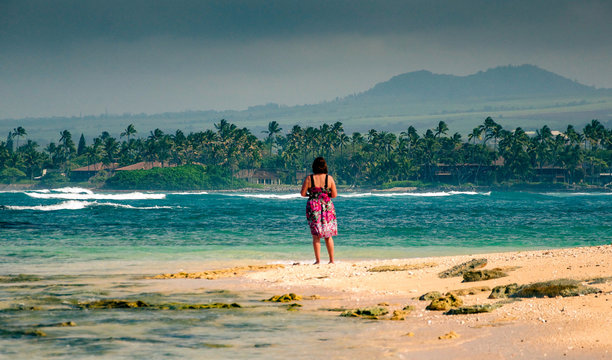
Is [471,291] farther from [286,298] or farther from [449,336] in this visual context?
[449,336]

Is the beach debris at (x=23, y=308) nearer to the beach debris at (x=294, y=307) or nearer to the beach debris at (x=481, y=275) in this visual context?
the beach debris at (x=294, y=307)

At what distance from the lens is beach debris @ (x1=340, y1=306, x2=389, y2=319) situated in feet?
32.1

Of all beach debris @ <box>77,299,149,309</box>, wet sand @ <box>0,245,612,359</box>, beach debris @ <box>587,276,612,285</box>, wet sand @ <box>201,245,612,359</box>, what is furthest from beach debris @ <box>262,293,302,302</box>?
beach debris @ <box>587,276,612,285</box>

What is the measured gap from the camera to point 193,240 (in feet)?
94.9

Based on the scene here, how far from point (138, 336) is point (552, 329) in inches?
178

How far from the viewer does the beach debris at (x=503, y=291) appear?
34.4 ft

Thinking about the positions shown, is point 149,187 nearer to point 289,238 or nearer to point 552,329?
point 289,238

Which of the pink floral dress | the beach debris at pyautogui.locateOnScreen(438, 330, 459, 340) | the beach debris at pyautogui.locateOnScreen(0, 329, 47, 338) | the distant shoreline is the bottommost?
the distant shoreline

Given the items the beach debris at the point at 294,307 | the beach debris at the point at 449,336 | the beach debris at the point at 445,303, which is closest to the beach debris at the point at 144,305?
the beach debris at the point at 294,307

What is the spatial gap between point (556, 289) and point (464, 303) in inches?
47.4

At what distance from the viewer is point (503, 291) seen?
10.6 meters

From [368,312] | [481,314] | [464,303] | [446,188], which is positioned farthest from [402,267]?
[446,188]

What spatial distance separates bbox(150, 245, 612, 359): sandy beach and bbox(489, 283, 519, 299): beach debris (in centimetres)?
18

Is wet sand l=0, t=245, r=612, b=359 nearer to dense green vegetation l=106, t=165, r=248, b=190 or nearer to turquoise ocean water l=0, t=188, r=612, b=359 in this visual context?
turquoise ocean water l=0, t=188, r=612, b=359
